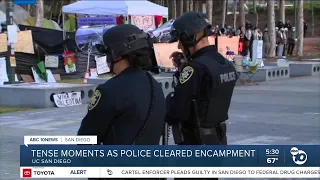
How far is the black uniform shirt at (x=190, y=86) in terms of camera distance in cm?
449

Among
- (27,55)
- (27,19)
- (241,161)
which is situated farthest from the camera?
(27,19)

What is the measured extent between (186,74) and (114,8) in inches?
700

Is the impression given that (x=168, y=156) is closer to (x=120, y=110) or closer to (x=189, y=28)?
(x=120, y=110)

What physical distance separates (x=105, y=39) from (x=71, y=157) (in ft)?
2.25

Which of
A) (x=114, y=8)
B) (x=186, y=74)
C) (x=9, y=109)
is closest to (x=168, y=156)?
(x=186, y=74)

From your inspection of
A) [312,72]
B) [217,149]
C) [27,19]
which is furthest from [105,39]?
[27,19]

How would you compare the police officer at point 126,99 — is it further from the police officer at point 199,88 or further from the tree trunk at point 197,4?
the tree trunk at point 197,4

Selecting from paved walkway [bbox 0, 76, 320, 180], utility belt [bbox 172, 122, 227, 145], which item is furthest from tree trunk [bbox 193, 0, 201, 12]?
utility belt [bbox 172, 122, 227, 145]

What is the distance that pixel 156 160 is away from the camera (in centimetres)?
369

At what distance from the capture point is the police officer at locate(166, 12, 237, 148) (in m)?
4.51

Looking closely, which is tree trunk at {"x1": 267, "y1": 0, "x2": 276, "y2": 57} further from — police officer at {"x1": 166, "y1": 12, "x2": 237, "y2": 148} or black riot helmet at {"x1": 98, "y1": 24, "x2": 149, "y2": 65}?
black riot helmet at {"x1": 98, "y1": 24, "x2": 149, "y2": 65}

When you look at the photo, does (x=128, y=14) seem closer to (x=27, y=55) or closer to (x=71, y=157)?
(x=27, y=55)

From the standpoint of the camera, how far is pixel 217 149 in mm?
3938

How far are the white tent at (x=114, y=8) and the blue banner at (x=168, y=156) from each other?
58.6 feet
